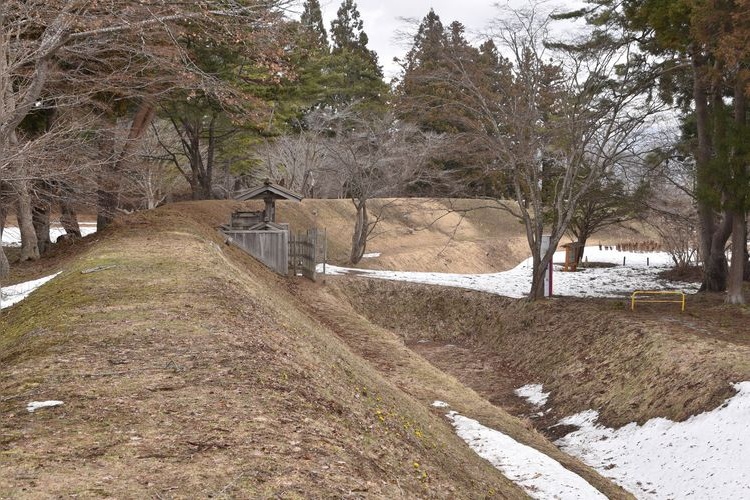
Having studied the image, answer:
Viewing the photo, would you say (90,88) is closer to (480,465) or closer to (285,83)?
(285,83)

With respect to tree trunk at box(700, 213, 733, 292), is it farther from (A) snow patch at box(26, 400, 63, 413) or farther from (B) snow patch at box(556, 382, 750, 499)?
(A) snow patch at box(26, 400, 63, 413)

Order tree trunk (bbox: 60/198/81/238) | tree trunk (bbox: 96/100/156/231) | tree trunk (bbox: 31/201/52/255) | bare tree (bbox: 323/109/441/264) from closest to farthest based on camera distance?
tree trunk (bbox: 96/100/156/231)
tree trunk (bbox: 31/201/52/255)
tree trunk (bbox: 60/198/81/238)
bare tree (bbox: 323/109/441/264)

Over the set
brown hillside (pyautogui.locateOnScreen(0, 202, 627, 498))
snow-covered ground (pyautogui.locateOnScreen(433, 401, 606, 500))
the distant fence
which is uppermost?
the distant fence

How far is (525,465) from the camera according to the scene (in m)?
8.98

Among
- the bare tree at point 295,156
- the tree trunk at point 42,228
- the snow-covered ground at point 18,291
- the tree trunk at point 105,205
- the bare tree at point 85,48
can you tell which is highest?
the bare tree at point 295,156

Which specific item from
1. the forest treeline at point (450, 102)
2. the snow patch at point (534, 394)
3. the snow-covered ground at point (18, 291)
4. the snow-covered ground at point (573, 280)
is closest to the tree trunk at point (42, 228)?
the forest treeline at point (450, 102)

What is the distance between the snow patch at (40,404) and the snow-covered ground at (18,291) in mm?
6211

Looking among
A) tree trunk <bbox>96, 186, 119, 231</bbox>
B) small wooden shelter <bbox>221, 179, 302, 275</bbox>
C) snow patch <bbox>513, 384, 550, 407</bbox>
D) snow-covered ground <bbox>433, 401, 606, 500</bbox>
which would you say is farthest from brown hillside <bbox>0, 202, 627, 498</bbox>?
small wooden shelter <bbox>221, 179, 302, 275</bbox>

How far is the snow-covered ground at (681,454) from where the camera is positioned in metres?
9.39

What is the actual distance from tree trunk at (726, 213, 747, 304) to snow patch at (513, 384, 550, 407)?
581 centimetres

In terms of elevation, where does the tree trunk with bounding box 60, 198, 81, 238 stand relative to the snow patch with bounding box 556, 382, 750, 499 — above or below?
above

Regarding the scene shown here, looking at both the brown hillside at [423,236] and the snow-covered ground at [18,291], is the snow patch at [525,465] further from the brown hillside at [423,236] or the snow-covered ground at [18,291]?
the brown hillside at [423,236]

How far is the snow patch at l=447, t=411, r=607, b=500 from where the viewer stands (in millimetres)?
8133

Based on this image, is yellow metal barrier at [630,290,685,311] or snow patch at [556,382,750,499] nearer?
snow patch at [556,382,750,499]
